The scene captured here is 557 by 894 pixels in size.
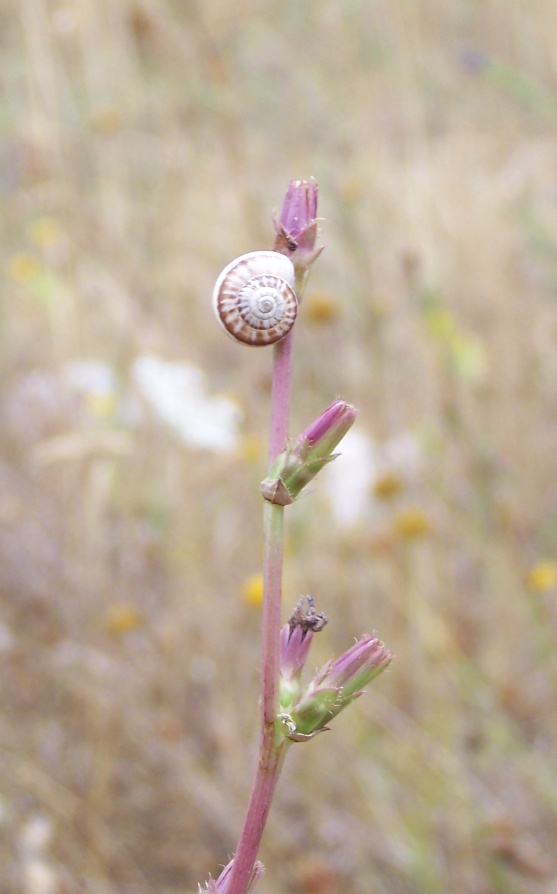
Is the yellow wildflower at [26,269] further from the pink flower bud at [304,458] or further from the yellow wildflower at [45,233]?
the pink flower bud at [304,458]

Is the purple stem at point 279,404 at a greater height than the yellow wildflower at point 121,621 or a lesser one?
lesser

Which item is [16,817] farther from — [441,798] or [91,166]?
[91,166]

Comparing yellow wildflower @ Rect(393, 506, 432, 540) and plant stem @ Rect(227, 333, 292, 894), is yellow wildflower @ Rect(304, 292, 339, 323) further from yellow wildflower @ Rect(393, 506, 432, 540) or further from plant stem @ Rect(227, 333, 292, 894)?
plant stem @ Rect(227, 333, 292, 894)

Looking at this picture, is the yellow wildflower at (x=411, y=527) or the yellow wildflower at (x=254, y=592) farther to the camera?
the yellow wildflower at (x=411, y=527)

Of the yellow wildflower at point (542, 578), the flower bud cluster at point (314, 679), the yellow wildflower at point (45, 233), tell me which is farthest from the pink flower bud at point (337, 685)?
the yellow wildflower at point (45, 233)

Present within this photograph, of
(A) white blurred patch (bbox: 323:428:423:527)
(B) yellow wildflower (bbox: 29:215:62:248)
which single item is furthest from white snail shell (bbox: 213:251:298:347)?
(B) yellow wildflower (bbox: 29:215:62:248)

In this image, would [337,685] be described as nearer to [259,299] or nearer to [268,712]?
[268,712]

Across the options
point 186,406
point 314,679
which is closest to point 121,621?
point 186,406
